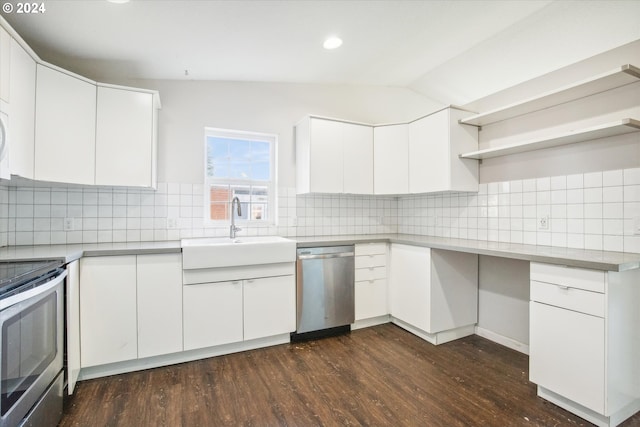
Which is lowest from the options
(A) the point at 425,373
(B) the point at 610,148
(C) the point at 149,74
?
(A) the point at 425,373

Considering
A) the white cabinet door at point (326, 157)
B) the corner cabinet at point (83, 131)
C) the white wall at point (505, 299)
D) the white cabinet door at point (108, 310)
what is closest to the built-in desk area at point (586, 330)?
the white wall at point (505, 299)

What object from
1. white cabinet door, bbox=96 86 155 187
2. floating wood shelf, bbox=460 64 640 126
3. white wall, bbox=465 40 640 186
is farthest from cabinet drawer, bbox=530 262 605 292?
white cabinet door, bbox=96 86 155 187

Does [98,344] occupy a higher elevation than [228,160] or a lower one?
lower

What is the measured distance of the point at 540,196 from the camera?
2.38 meters

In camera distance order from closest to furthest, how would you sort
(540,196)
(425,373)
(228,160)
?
1. (425,373)
2. (540,196)
3. (228,160)

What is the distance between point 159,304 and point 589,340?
2.70 m

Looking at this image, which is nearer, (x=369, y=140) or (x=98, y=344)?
(x=98, y=344)

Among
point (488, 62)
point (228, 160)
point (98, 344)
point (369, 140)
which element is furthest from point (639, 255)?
point (98, 344)

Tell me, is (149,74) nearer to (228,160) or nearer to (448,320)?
(228,160)

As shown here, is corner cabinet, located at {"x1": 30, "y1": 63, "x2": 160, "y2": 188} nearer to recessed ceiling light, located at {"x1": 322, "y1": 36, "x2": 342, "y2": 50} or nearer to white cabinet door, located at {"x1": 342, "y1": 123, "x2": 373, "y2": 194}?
recessed ceiling light, located at {"x1": 322, "y1": 36, "x2": 342, "y2": 50}

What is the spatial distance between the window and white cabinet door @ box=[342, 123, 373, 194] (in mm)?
774

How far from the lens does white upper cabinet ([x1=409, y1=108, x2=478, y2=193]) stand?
2.73m

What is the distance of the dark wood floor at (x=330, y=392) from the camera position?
172 cm

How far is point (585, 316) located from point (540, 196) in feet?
3.39
